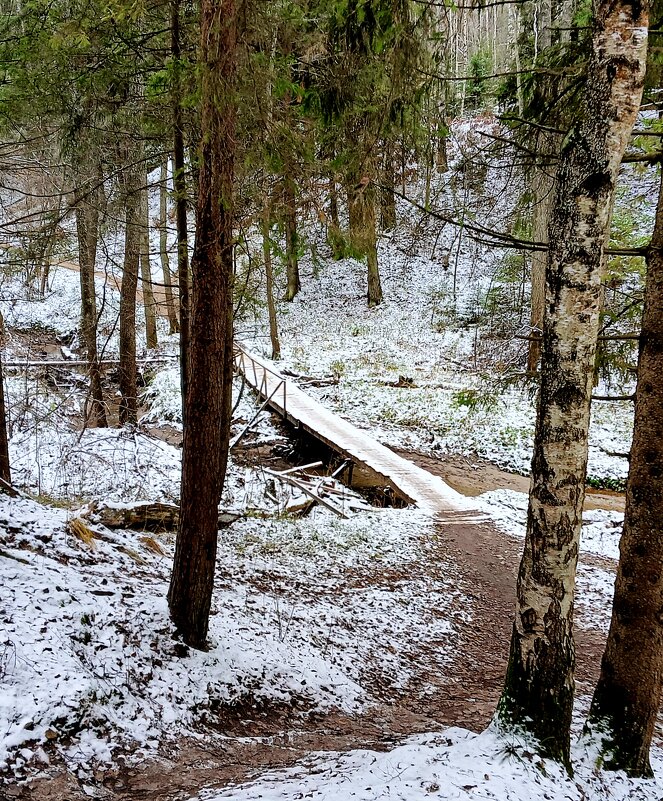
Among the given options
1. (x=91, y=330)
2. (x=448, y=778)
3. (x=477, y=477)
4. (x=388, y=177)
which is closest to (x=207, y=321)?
(x=388, y=177)

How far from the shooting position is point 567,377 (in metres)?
3.16

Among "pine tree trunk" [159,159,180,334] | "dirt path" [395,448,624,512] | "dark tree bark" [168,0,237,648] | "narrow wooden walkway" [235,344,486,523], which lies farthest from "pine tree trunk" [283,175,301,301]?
"dirt path" [395,448,624,512]

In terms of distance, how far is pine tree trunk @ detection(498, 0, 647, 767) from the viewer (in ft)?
9.68

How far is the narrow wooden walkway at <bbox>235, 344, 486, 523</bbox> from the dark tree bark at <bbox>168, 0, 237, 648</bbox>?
448 cm

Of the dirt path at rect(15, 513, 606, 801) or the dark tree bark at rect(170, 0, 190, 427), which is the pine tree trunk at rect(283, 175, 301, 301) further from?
the dirt path at rect(15, 513, 606, 801)

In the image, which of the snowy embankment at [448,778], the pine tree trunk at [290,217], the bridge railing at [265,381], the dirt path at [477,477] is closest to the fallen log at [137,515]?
the pine tree trunk at [290,217]

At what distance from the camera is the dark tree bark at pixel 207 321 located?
3.80 meters

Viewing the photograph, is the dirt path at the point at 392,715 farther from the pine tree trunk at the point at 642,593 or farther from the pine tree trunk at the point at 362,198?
the pine tree trunk at the point at 362,198

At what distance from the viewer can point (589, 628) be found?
6246mm

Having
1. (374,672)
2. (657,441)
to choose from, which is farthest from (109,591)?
(657,441)

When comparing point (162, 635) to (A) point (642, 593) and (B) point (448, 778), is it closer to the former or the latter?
(B) point (448, 778)

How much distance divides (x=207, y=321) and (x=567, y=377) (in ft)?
8.19

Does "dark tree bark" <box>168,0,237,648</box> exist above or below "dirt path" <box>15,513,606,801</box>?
above

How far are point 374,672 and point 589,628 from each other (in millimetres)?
2883
